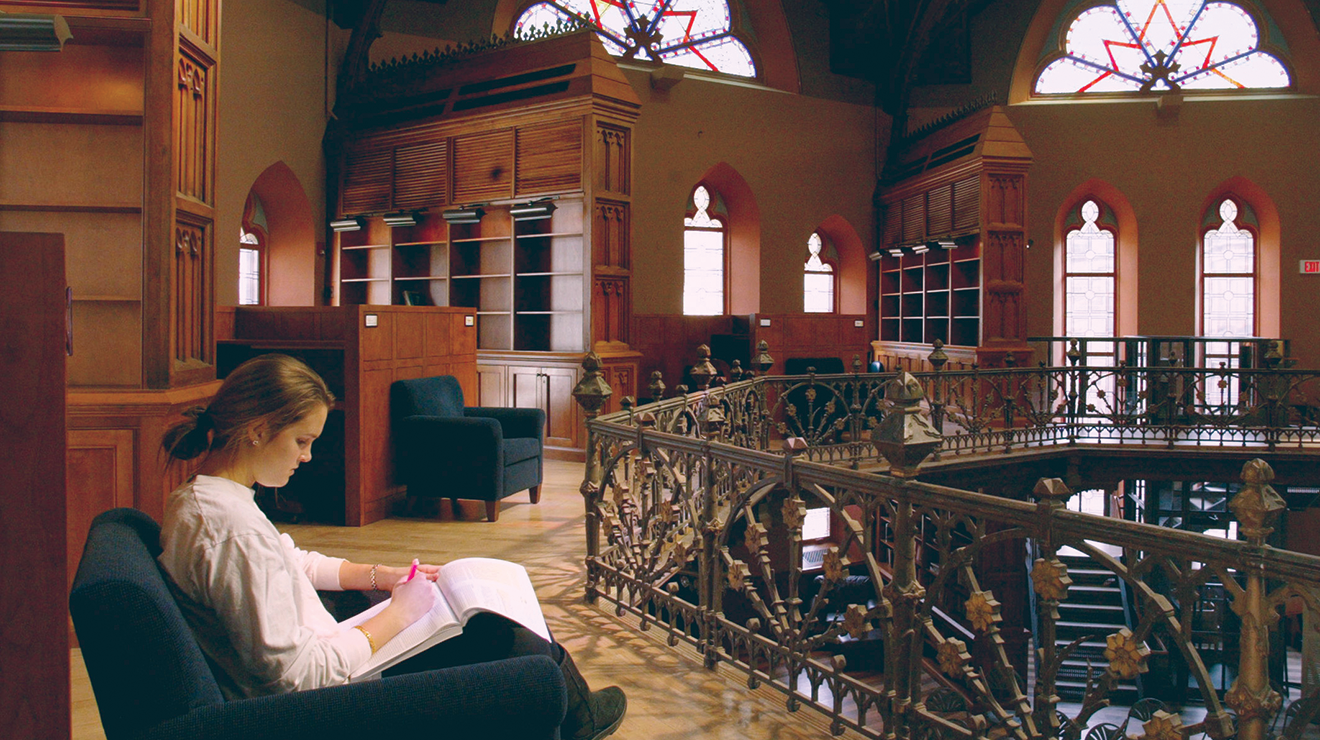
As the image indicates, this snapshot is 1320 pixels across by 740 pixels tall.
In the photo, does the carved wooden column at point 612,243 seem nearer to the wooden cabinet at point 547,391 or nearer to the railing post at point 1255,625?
the wooden cabinet at point 547,391

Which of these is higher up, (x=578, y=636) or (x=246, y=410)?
(x=246, y=410)

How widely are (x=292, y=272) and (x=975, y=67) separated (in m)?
8.88

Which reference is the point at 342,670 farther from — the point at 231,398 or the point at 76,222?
the point at 76,222

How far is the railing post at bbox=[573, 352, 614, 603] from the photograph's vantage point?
3812 millimetres

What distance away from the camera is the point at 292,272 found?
368 inches

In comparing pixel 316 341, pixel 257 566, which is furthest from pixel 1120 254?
pixel 257 566

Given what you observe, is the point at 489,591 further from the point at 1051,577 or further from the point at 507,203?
the point at 507,203

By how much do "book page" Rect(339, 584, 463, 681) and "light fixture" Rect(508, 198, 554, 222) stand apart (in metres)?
6.36

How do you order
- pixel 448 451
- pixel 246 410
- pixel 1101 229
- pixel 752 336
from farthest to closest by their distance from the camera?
pixel 1101 229
pixel 752 336
pixel 448 451
pixel 246 410

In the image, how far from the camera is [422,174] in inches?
346

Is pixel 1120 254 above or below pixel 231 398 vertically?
above

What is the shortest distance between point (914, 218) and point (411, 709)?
10.7 metres

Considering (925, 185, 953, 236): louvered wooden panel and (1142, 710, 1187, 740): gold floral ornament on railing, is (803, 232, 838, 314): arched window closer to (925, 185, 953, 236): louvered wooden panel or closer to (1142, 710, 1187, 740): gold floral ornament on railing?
(925, 185, 953, 236): louvered wooden panel

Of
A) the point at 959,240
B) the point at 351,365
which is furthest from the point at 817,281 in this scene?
the point at 351,365
